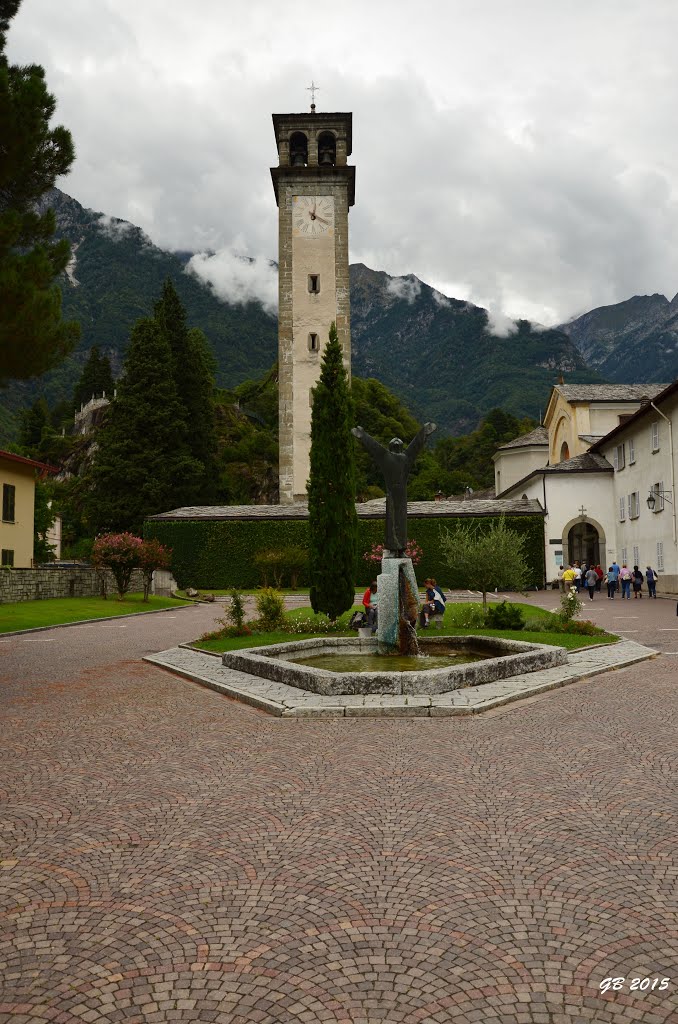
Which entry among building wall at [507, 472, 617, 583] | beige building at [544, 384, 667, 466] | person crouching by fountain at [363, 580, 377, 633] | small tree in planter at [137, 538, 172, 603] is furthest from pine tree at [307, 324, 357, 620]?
beige building at [544, 384, 667, 466]

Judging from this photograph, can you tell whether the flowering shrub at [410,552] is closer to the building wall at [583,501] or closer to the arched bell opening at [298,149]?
the building wall at [583,501]

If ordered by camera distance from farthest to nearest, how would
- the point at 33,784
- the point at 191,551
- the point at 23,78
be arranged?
the point at 191,551, the point at 23,78, the point at 33,784

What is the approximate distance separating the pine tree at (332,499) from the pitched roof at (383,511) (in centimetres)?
1945

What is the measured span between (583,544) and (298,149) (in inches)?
1279

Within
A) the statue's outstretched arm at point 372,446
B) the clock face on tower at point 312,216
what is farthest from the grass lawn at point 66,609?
the clock face on tower at point 312,216

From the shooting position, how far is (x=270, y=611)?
17375 millimetres

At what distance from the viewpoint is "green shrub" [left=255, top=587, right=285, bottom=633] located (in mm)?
17312

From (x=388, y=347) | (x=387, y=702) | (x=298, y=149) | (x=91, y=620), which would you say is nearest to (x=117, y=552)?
(x=91, y=620)

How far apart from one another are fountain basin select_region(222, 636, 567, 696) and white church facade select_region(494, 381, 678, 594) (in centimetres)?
2005

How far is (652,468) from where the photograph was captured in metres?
33.7

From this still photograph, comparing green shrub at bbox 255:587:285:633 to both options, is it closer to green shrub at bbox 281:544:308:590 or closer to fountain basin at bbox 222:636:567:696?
fountain basin at bbox 222:636:567:696

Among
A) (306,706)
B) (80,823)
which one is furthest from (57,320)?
(80,823)

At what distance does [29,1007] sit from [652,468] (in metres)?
34.9

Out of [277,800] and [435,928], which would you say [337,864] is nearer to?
[435,928]
